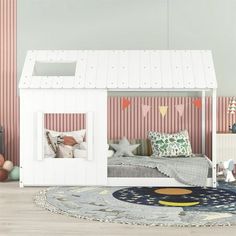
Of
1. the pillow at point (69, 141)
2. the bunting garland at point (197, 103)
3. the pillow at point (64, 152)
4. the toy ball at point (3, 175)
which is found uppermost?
the bunting garland at point (197, 103)

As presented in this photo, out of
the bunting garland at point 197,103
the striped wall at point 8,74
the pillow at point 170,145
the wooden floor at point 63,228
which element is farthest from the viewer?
the striped wall at point 8,74

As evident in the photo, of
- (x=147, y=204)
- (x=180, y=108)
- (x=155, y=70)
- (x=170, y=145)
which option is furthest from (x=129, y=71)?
(x=147, y=204)

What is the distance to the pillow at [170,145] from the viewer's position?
7969 millimetres

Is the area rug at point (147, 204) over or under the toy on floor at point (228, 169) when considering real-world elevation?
under

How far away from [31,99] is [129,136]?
196 cm

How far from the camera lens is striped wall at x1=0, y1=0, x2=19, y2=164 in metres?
8.75

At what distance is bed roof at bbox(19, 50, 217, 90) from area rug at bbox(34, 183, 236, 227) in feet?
4.17

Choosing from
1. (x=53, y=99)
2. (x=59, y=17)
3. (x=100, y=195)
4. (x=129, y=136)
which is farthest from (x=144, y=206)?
(x=59, y=17)

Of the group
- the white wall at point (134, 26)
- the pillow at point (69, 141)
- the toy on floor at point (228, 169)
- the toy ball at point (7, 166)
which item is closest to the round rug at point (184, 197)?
the toy on floor at point (228, 169)

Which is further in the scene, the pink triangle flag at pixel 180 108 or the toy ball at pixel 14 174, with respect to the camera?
the pink triangle flag at pixel 180 108

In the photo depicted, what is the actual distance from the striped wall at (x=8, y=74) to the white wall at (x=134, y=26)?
109 millimetres

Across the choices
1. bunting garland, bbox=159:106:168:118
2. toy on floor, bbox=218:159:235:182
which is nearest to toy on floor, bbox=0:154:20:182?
bunting garland, bbox=159:106:168:118

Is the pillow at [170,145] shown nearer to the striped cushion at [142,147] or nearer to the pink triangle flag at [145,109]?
the striped cushion at [142,147]

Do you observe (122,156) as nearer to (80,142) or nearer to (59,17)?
(80,142)
